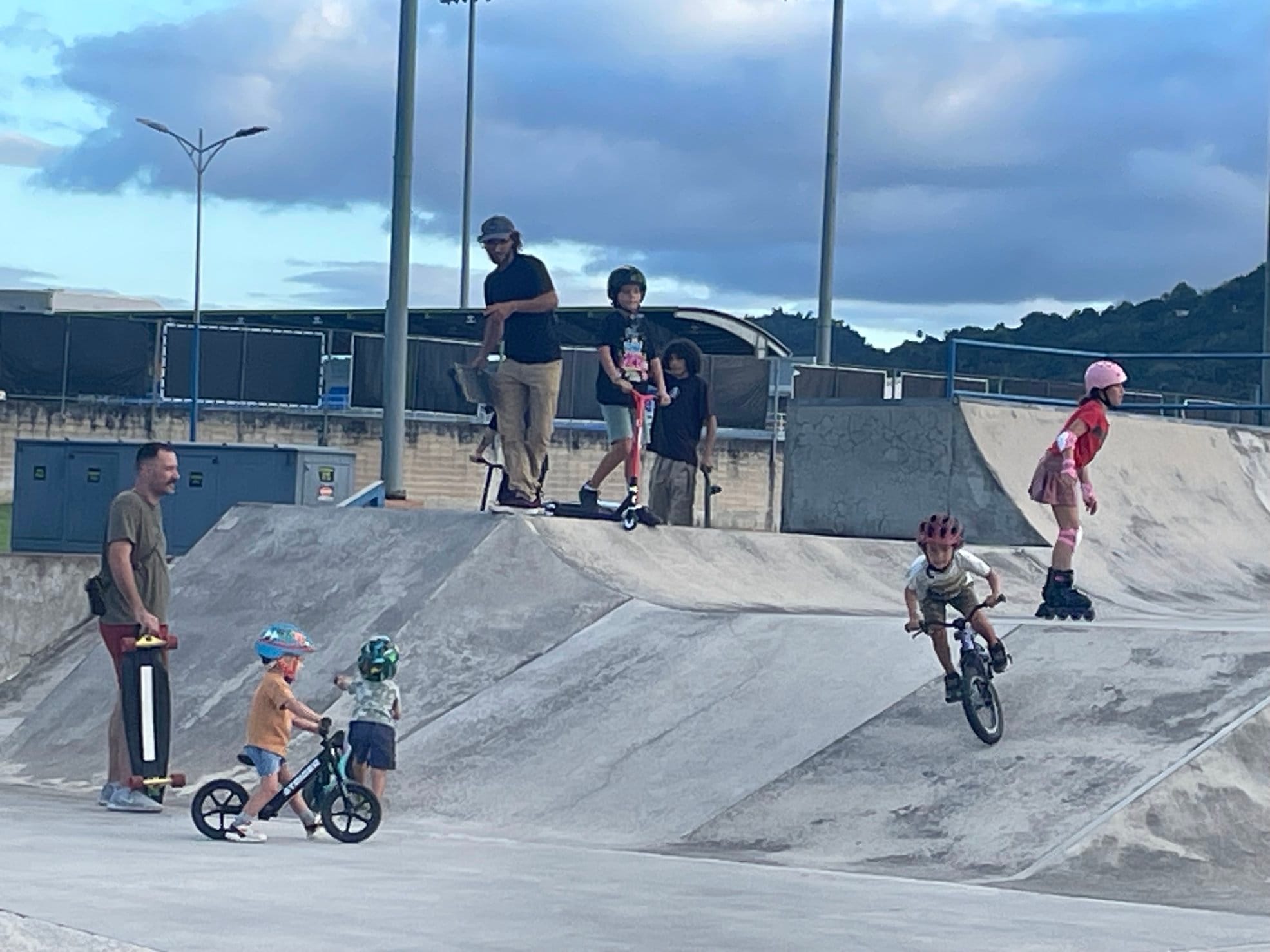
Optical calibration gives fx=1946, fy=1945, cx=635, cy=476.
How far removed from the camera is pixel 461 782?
1115 cm

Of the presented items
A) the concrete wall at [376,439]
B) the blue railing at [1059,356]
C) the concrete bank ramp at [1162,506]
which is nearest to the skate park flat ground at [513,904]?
the concrete bank ramp at [1162,506]

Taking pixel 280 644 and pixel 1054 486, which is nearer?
pixel 280 644

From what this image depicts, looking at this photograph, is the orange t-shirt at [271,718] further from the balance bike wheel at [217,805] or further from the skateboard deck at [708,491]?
the skateboard deck at [708,491]

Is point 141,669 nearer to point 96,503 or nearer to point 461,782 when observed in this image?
point 461,782

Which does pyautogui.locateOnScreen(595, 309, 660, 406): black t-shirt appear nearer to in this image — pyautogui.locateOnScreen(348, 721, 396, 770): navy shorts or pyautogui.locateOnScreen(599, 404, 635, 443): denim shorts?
pyautogui.locateOnScreen(599, 404, 635, 443): denim shorts

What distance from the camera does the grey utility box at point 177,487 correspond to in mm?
24125

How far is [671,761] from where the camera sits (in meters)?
10.8

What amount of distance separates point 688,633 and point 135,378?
92.8 feet

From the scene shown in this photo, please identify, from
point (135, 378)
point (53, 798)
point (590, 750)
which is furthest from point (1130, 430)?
point (135, 378)

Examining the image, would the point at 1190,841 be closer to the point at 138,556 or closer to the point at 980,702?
the point at 980,702

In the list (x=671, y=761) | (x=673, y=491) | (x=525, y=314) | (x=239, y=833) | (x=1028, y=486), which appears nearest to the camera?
(x=239, y=833)

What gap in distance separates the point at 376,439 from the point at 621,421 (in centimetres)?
2283

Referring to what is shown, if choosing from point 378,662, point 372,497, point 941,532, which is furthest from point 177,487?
point 941,532

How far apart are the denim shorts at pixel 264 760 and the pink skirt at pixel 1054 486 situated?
208 inches
